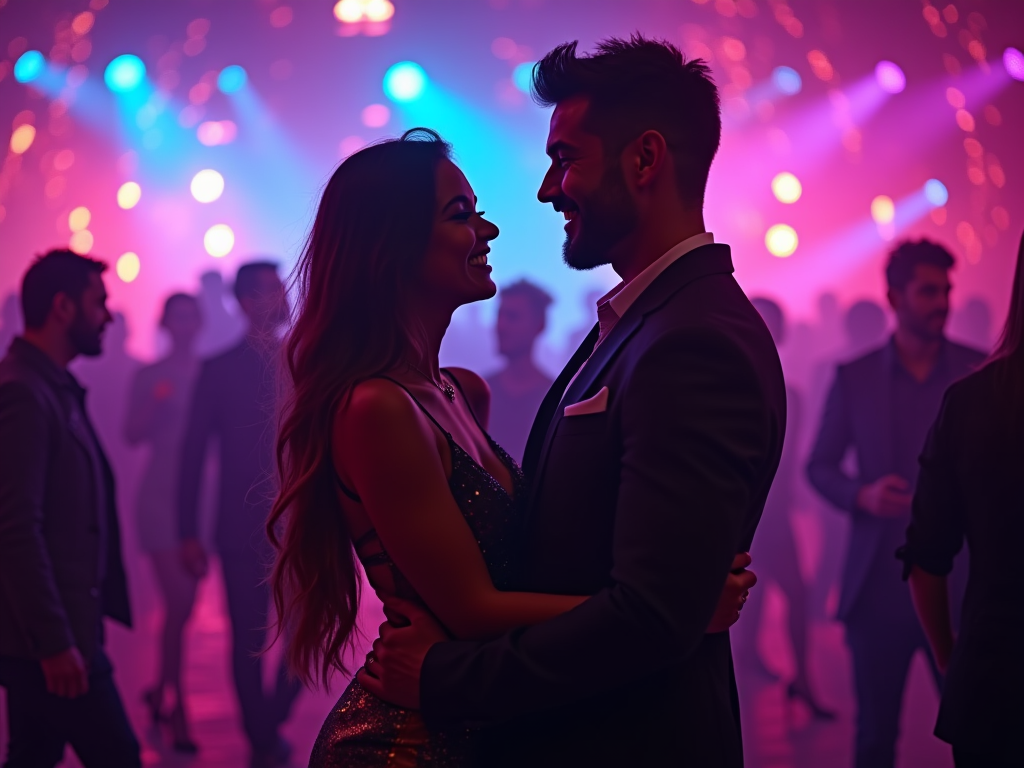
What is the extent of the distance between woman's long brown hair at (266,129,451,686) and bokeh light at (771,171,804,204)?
27.5 ft

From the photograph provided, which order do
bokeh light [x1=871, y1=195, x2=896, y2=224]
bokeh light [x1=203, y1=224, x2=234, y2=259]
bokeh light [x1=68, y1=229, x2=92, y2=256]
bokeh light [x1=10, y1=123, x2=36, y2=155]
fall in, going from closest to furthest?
bokeh light [x1=10, y1=123, x2=36, y2=155], bokeh light [x1=68, y1=229, x2=92, y2=256], bokeh light [x1=871, y1=195, x2=896, y2=224], bokeh light [x1=203, y1=224, x2=234, y2=259]

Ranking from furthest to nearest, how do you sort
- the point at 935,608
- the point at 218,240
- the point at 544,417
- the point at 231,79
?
the point at 218,240 → the point at 231,79 → the point at 935,608 → the point at 544,417

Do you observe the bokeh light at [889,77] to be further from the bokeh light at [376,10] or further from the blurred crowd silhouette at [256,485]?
the bokeh light at [376,10]

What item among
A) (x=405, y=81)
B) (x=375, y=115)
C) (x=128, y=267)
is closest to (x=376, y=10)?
(x=405, y=81)

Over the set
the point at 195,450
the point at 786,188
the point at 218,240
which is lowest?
the point at 195,450

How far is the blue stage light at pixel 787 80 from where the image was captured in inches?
327

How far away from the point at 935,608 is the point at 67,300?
278 cm

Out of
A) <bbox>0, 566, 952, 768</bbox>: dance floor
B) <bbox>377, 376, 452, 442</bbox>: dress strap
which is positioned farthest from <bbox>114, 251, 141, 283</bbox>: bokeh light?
<bbox>377, 376, 452, 442</bbox>: dress strap

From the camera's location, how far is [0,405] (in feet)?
9.01

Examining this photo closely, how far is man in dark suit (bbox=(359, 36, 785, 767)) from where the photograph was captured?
4.16ft

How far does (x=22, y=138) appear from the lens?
20.2ft

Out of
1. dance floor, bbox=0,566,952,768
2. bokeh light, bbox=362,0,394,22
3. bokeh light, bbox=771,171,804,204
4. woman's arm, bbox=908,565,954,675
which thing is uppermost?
bokeh light, bbox=362,0,394,22

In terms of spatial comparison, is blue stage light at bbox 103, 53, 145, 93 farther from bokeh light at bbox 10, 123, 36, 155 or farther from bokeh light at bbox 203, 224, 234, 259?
bokeh light at bbox 203, 224, 234, 259

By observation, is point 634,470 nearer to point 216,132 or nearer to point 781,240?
point 216,132
